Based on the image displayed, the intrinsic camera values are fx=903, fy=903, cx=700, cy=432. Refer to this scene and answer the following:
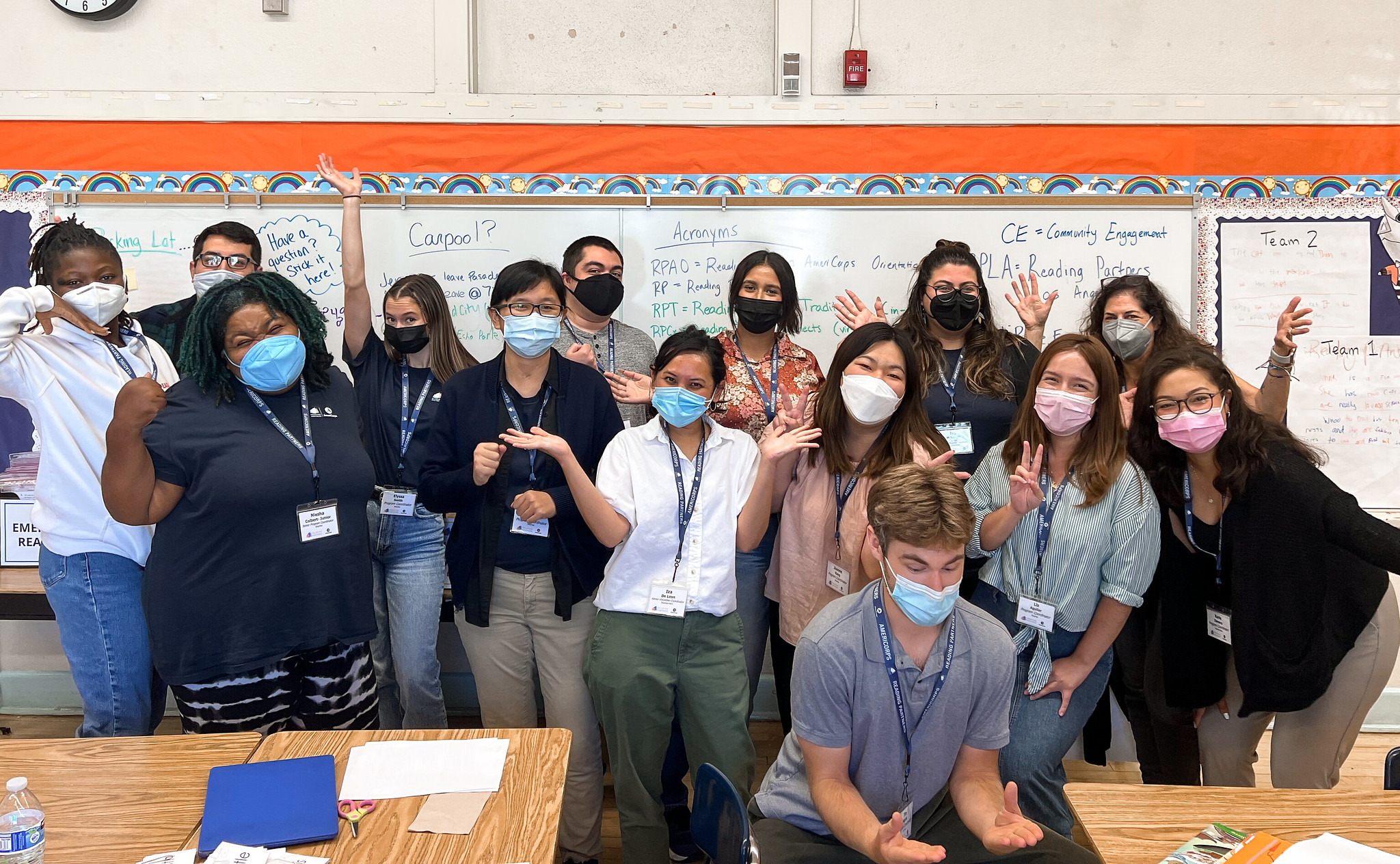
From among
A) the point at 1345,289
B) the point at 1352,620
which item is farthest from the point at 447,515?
the point at 1345,289

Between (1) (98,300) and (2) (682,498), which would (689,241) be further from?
(1) (98,300)

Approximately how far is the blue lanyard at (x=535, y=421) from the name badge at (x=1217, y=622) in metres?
1.94

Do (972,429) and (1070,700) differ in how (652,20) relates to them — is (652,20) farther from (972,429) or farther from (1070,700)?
(1070,700)

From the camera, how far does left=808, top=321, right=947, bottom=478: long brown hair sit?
8.40 feet

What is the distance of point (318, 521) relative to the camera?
229 centimetres

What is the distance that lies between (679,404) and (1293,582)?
5.45 ft

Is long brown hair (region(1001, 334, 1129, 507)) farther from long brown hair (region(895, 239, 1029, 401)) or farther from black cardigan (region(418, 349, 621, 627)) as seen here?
black cardigan (region(418, 349, 621, 627))

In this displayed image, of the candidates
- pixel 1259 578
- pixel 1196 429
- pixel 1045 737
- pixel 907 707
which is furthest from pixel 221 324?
pixel 1259 578

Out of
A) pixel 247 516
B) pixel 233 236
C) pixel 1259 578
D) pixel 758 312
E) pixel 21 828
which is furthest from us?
pixel 233 236

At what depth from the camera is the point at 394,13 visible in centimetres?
403

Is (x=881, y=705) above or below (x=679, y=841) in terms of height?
above

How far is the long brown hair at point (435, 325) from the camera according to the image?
3.13 meters

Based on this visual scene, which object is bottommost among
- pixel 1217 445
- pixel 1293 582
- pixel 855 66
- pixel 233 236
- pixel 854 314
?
pixel 1293 582

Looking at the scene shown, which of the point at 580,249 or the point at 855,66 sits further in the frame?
the point at 855,66
